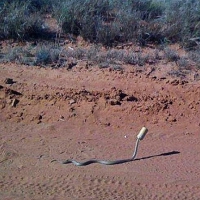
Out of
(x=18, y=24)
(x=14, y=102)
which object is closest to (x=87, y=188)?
(x=14, y=102)

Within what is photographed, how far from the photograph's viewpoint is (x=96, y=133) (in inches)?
279

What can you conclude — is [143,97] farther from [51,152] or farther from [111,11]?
[111,11]

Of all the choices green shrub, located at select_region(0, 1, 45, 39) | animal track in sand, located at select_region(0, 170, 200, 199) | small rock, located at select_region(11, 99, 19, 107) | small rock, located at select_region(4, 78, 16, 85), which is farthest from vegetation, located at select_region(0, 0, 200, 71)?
animal track in sand, located at select_region(0, 170, 200, 199)

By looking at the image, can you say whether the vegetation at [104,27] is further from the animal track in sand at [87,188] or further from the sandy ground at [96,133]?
the animal track in sand at [87,188]

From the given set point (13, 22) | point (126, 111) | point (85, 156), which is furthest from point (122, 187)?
point (13, 22)

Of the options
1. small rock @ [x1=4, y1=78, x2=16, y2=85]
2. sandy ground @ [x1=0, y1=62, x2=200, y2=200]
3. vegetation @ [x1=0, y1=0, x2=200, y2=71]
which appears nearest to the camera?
sandy ground @ [x1=0, y1=62, x2=200, y2=200]

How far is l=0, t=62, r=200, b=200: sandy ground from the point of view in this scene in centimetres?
569

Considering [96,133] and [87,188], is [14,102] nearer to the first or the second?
[96,133]

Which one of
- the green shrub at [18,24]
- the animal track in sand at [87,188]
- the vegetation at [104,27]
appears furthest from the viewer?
the green shrub at [18,24]

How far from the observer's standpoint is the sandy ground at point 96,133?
18.7ft

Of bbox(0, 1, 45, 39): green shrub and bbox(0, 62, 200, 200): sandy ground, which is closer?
bbox(0, 62, 200, 200): sandy ground

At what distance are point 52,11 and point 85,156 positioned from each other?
18.9ft

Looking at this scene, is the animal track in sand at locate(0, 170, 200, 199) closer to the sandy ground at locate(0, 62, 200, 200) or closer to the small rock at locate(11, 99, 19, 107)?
the sandy ground at locate(0, 62, 200, 200)

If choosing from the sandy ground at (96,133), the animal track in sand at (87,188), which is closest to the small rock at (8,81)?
the sandy ground at (96,133)
